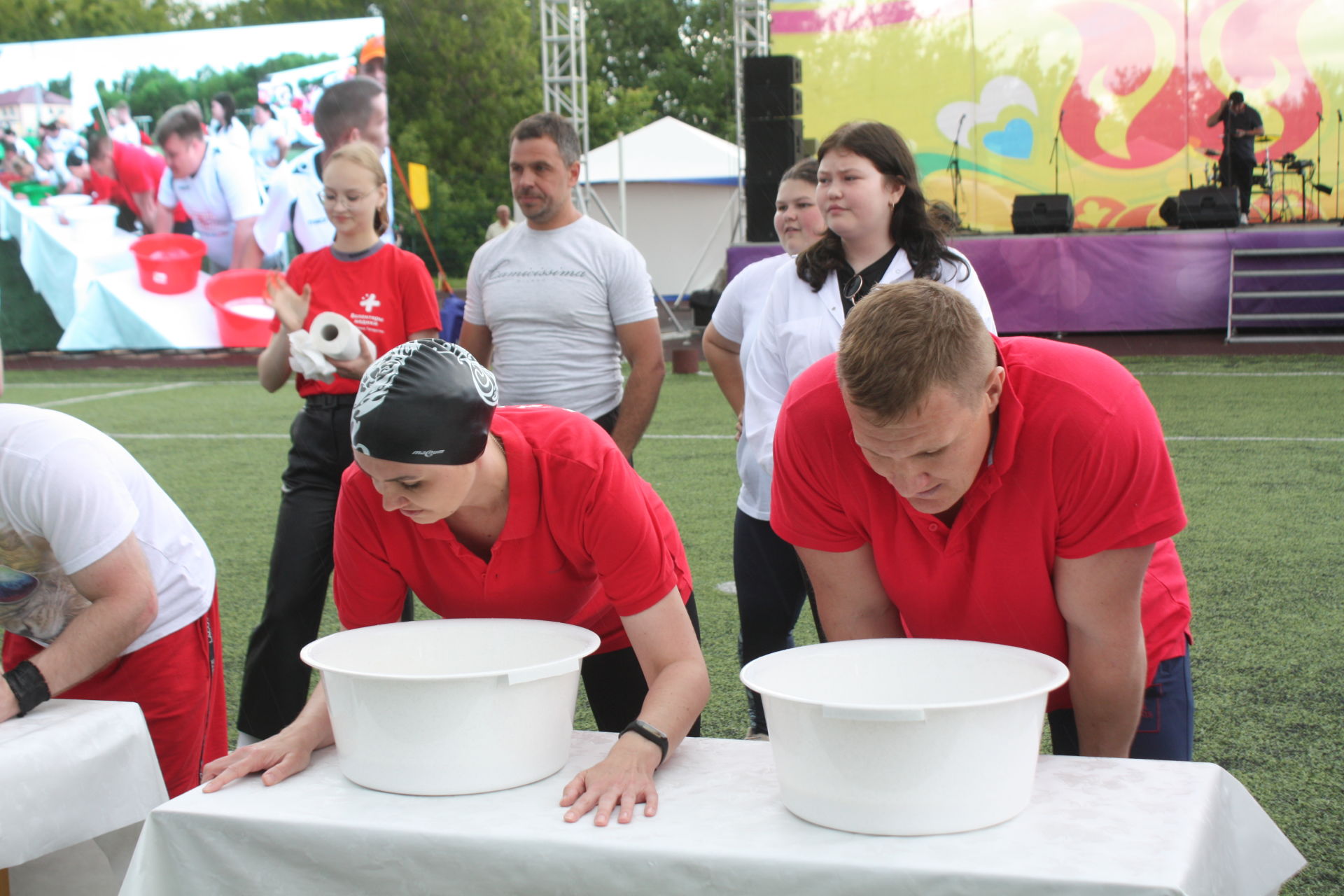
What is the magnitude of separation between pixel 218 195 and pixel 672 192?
9.16m

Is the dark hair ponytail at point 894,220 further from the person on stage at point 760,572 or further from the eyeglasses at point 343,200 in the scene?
the eyeglasses at point 343,200

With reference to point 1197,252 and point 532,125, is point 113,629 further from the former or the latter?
point 1197,252

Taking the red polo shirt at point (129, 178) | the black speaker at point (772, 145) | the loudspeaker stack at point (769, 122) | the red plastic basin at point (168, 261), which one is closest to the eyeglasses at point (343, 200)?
the loudspeaker stack at point (769, 122)

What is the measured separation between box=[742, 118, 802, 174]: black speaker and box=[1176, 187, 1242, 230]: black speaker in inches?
160

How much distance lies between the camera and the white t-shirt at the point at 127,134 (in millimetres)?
15195

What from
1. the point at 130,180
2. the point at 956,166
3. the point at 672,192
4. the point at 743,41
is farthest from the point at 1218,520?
the point at 672,192

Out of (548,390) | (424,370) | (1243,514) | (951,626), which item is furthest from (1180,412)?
(424,370)

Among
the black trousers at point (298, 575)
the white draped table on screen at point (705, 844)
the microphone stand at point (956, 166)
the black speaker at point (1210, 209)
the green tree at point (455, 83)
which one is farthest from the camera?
the green tree at point (455, 83)

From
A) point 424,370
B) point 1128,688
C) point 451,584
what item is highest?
point 424,370

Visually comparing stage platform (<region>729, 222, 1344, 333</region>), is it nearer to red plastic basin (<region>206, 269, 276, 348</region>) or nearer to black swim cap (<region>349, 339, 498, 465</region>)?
red plastic basin (<region>206, 269, 276, 348</region>)

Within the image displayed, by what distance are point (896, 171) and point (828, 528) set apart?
4.39 ft

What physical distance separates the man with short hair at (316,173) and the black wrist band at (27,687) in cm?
1324

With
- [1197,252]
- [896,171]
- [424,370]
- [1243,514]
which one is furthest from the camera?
[1197,252]

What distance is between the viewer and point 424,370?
1.68 metres
